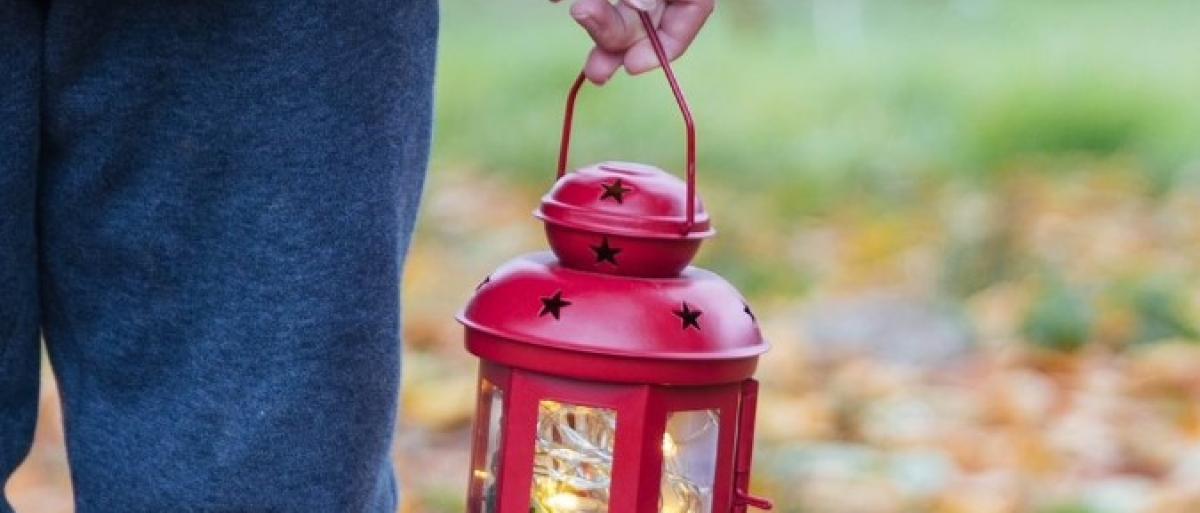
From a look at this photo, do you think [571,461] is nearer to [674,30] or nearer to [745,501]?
[745,501]

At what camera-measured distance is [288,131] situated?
4.27 ft

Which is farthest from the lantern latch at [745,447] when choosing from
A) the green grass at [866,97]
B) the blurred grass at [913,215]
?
the green grass at [866,97]

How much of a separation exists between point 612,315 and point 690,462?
18 centimetres

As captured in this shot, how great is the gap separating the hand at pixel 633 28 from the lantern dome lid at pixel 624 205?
93 millimetres

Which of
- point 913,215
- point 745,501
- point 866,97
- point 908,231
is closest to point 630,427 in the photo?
point 745,501

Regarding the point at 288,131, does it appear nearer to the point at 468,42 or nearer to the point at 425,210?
the point at 425,210

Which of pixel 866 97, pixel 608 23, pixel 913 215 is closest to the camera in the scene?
pixel 608 23

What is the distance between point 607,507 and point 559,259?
197 mm

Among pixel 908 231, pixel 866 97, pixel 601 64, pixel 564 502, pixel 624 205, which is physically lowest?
pixel 564 502

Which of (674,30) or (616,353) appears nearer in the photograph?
(616,353)

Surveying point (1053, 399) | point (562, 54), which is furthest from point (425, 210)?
point (1053, 399)

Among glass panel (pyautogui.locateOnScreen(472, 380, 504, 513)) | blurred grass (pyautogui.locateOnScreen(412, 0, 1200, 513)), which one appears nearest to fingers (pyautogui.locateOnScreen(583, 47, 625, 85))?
glass panel (pyautogui.locateOnScreen(472, 380, 504, 513))

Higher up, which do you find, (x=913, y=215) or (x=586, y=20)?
(x=913, y=215)

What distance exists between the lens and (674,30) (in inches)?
Result: 58.7
